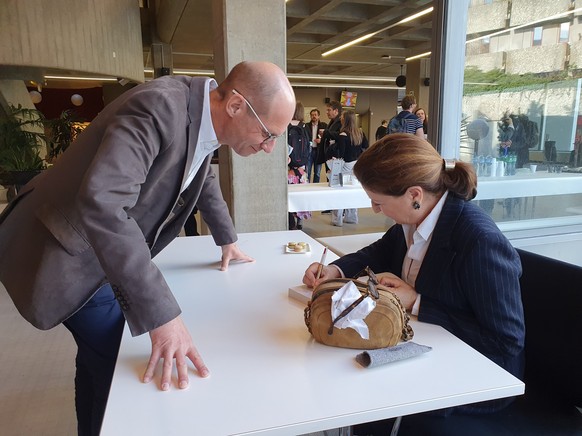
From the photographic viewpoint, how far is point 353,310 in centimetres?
96

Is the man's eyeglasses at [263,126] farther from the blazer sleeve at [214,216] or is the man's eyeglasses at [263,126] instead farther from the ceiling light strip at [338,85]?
the ceiling light strip at [338,85]

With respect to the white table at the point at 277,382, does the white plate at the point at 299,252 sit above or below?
above

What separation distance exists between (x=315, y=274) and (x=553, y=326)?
672 millimetres

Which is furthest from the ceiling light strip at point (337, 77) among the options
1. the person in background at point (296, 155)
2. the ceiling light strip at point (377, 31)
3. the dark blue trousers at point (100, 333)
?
the dark blue trousers at point (100, 333)

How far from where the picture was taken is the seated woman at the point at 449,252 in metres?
1.06

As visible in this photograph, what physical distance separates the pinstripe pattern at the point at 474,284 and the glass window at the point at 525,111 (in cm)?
164

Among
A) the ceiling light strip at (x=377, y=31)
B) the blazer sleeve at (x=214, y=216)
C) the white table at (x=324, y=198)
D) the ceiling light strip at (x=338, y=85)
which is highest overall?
the ceiling light strip at (x=338, y=85)

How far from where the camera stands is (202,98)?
3.77ft

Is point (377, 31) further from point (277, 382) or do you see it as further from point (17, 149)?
point (277, 382)

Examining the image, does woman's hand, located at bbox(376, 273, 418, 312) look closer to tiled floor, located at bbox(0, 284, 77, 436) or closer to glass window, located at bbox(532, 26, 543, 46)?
tiled floor, located at bbox(0, 284, 77, 436)

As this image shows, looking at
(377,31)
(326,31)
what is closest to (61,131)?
(326,31)

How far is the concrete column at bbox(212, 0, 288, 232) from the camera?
2666 millimetres

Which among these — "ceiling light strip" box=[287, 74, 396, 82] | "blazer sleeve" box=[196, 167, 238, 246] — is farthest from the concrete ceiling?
"blazer sleeve" box=[196, 167, 238, 246]

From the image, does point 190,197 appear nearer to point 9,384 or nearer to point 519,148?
point 9,384
